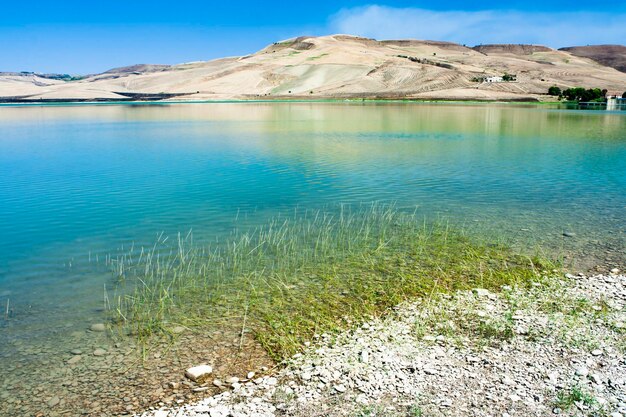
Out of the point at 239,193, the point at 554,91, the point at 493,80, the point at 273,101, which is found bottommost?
the point at 239,193

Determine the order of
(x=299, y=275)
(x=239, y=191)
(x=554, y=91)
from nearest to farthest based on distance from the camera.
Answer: (x=299, y=275) < (x=239, y=191) < (x=554, y=91)

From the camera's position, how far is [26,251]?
13.1 metres

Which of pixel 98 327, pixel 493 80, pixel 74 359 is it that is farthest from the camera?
pixel 493 80

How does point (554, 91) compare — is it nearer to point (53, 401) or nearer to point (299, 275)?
point (299, 275)

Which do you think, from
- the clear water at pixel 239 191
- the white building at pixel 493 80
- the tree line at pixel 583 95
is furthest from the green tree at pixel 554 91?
the clear water at pixel 239 191

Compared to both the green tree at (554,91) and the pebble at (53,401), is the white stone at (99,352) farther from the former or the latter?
the green tree at (554,91)

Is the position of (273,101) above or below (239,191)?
above

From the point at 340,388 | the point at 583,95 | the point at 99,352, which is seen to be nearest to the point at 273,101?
the point at 583,95

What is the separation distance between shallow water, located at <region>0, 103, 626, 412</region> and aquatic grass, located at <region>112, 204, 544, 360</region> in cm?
95

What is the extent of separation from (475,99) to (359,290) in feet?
418

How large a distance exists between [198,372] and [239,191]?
1349 centimetres

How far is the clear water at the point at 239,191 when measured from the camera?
12000 mm

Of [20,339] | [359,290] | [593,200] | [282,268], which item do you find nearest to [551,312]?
[359,290]

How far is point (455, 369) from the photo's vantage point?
23.5 ft
